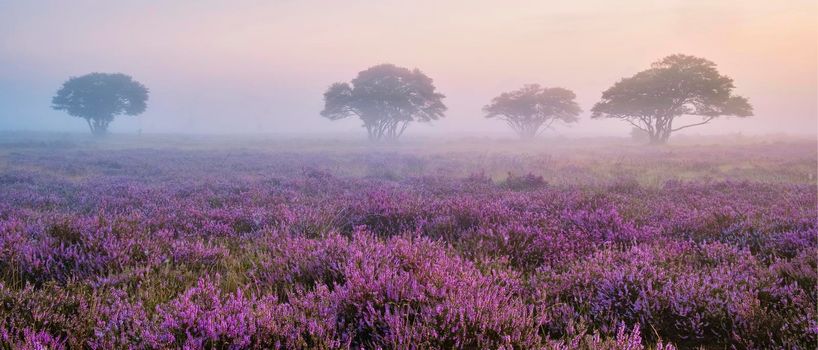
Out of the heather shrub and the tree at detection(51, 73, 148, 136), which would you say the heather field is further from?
the tree at detection(51, 73, 148, 136)

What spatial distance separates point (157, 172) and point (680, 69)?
3943 cm

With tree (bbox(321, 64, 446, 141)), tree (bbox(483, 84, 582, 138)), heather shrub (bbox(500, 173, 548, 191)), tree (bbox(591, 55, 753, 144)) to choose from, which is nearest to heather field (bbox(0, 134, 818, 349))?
heather shrub (bbox(500, 173, 548, 191))

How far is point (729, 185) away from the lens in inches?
375

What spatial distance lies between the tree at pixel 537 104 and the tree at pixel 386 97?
9487mm

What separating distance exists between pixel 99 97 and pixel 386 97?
40511 millimetres

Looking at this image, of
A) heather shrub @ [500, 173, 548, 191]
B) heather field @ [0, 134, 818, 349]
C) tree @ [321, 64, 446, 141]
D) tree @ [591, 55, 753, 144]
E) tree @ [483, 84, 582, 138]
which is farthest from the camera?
tree @ [483, 84, 582, 138]

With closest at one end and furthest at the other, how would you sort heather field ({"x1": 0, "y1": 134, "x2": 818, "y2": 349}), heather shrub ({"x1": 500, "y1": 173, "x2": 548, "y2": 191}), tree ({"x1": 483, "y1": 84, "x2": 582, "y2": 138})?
heather field ({"x1": 0, "y1": 134, "x2": 818, "y2": 349}) < heather shrub ({"x1": 500, "y1": 173, "x2": 548, "y2": 191}) < tree ({"x1": 483, "y1": 84, "x2": 582, "y2": 138})

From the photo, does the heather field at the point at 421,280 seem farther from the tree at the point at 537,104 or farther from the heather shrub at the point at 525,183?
the tree at the point at 537,104

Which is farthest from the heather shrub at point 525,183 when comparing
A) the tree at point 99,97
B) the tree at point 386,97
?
the tree at point 99,97

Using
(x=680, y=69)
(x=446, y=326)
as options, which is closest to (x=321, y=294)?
(x=446, y=326)

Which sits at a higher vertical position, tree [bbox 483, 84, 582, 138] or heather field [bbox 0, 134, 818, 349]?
tree [bbox 483, 84, 582, 138]

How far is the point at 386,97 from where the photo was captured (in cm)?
5200

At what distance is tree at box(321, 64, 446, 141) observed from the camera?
52.7 m

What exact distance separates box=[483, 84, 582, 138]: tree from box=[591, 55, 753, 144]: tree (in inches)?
633
